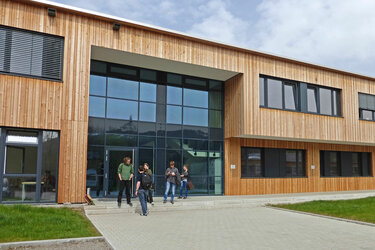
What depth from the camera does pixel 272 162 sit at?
1802 centimetres

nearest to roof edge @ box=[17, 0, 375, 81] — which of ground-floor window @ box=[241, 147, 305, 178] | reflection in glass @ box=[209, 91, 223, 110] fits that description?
reflection in glass @ box=[209, 91, 223, 110]

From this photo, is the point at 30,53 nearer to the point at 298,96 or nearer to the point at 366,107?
the point at 298,96

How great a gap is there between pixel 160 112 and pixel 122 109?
5.97 ft

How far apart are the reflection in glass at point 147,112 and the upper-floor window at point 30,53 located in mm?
4130

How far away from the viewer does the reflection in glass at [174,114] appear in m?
15.9

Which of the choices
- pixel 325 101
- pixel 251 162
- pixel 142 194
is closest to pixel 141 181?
pixel 142 194

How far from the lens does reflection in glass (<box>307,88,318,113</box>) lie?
58.8 ft

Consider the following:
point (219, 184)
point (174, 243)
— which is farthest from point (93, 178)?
point (174, 243)

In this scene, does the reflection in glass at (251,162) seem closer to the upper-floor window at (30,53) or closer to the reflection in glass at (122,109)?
the reflection in glass at (122,109)

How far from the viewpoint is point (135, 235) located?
313 inches

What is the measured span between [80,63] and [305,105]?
11.5 m

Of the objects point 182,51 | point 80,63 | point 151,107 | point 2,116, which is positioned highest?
point 182,51

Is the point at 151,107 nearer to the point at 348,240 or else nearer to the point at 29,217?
the point at 29,217

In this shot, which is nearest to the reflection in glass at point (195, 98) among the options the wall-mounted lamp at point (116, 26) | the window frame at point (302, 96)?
the window frame at point (302, 96)
